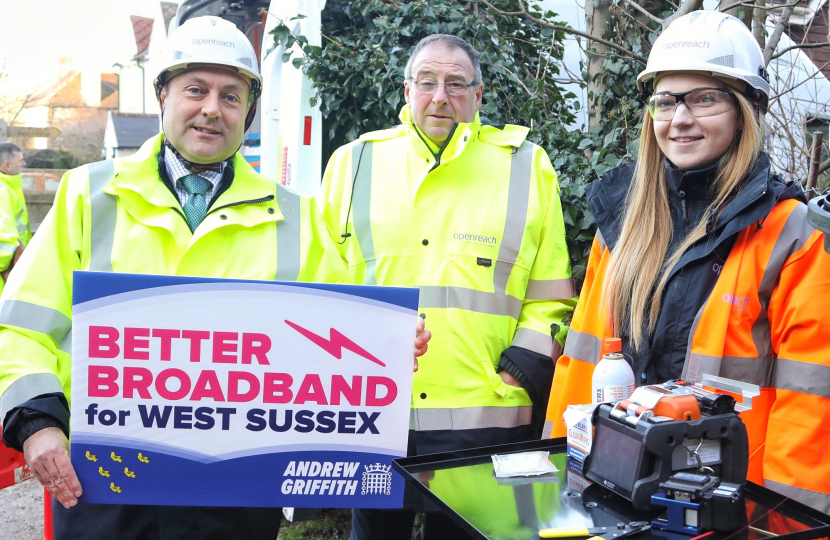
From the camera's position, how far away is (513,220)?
2.92m

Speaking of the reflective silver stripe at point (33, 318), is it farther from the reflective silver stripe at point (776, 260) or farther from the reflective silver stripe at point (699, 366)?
the reflective silver stripe at point (776, 260)

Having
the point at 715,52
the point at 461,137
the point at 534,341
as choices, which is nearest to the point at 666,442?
the point at 715,52

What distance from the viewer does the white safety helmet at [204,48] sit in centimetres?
242

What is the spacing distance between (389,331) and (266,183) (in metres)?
0.74

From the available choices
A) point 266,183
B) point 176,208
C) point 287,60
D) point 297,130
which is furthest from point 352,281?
point 287,60

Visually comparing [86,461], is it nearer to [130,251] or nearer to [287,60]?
[130,251]

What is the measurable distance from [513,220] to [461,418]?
0.77 metres

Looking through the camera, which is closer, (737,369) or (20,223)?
(737,369)

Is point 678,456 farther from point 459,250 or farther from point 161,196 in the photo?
point 161,196

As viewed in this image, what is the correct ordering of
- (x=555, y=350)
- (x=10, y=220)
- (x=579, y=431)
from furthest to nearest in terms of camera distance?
(x=10, y=220), (x=555, y=350), (x=579, y=431)

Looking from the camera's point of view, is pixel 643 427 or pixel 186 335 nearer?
pixel 643 427

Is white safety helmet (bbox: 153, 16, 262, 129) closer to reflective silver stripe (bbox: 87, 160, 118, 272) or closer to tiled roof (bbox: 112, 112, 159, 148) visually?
reflective silver stripe (bbox: 87, 160, 118, 272)

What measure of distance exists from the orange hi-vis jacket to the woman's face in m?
0.27

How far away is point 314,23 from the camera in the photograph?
16.6 feet
